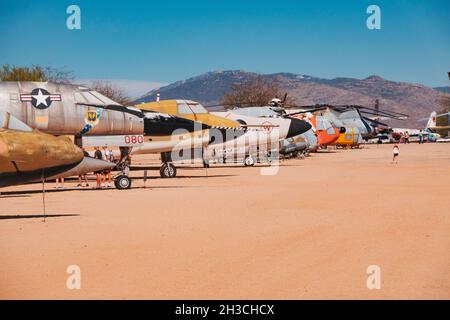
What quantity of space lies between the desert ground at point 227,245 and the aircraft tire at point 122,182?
252cm

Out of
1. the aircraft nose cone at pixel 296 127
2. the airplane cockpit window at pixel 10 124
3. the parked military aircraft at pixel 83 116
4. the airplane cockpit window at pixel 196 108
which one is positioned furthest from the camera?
the aircraft nose cone at pixel 296 127

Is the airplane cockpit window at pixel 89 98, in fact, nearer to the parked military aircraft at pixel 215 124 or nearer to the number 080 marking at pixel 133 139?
the number 080 marking at pixel 133 139

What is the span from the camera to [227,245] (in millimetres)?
11281

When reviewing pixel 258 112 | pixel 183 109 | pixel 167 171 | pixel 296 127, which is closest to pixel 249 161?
pixel 296 127

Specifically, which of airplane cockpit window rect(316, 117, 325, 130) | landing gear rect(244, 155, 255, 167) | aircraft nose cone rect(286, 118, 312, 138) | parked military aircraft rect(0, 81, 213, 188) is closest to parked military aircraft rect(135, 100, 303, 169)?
parked military aircraft rect(0, 81, 213, 188)

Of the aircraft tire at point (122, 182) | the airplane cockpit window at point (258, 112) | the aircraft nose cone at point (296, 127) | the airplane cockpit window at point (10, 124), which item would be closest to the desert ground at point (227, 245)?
the airplane cockpit window at point (10, 124)

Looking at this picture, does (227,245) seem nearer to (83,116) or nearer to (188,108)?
(83,116)

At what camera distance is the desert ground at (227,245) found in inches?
325

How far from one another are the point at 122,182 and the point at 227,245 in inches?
503

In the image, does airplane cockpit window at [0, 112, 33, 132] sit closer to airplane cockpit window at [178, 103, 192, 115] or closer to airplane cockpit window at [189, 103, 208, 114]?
airplane cockpit window at [178, 103, 192, 115]

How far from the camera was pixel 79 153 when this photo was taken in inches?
567

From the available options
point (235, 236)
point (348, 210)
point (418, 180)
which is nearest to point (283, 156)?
point (418, 180)
